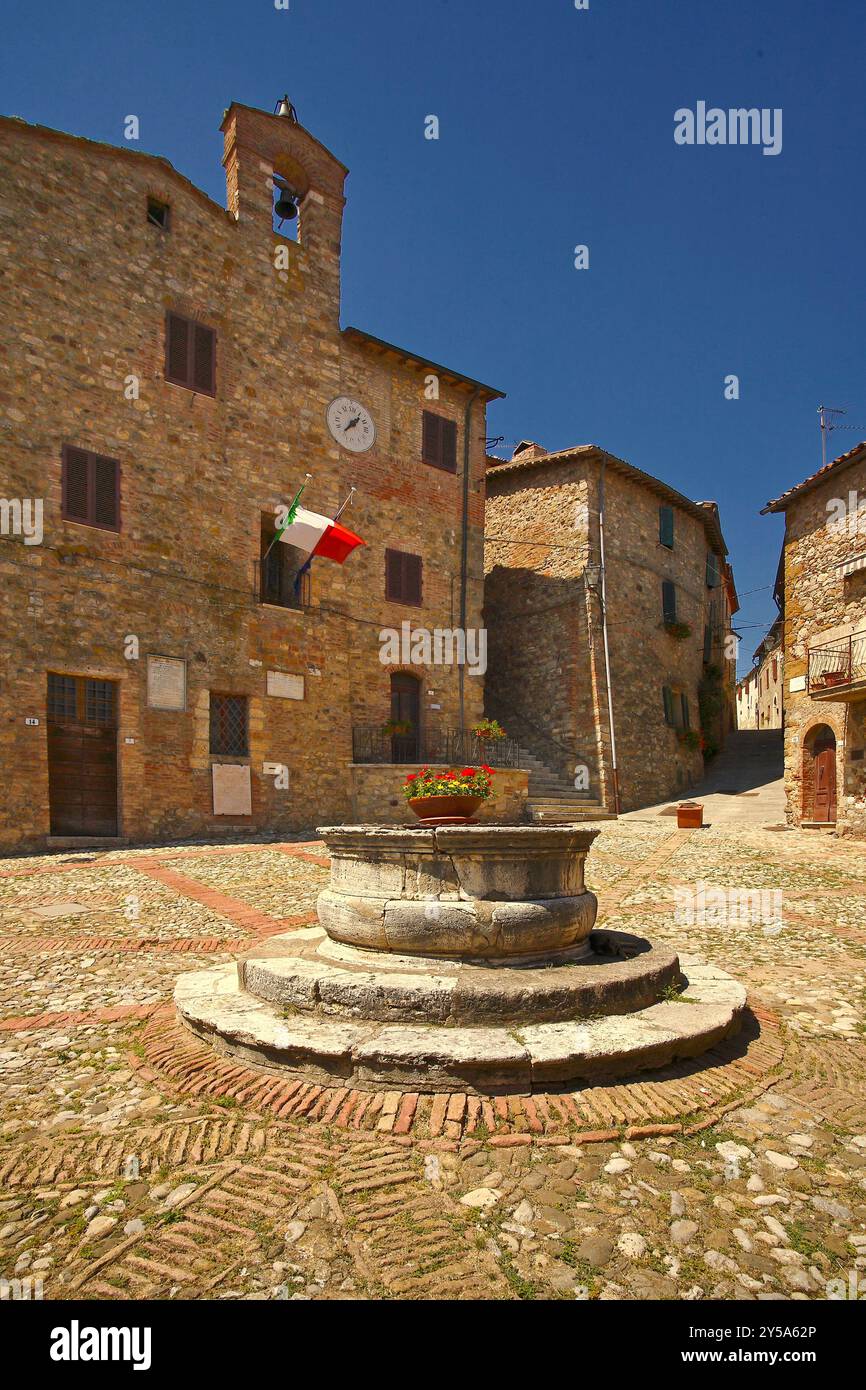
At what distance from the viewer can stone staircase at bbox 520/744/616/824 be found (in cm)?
1808

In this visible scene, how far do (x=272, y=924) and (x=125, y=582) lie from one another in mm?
9800

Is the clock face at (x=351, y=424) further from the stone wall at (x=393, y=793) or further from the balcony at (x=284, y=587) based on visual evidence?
the stone wall at (x=393, y=793)

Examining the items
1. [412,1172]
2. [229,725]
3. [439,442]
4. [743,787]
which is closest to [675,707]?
[743,787]

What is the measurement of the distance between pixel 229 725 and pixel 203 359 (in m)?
8.17

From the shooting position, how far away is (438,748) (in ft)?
65.4

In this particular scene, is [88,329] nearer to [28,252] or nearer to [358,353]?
[28,252]

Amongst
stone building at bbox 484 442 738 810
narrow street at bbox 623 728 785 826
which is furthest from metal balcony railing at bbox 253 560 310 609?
narrow street at bbox 623 728 785 826

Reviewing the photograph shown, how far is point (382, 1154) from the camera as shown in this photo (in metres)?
3.07

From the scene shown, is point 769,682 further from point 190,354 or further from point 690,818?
point 190,354

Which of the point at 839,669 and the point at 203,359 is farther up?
the point at 203,359

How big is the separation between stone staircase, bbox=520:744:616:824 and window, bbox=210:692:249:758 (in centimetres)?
693

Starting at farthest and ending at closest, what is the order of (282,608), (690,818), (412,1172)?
(282,608)
(690,818)
(412,1172)

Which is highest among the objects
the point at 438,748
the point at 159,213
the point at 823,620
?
the point at 159,213
